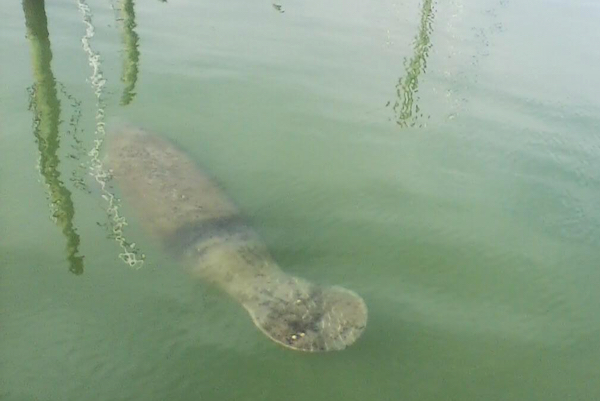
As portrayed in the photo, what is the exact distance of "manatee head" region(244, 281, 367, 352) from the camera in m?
4.28

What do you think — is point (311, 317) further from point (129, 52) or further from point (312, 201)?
point (129, 52)

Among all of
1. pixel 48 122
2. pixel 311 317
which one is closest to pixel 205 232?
pixel 311 317

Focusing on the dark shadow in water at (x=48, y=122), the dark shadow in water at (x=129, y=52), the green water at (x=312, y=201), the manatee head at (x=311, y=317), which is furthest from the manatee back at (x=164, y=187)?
the dark shadow in water at (x=129, y=52)

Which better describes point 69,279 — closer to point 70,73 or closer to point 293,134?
point 293,134

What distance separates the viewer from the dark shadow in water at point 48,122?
528 cm

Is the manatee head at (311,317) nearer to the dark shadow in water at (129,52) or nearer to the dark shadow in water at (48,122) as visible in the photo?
the dark shadow in water at (48,122)

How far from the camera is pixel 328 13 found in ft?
37.8

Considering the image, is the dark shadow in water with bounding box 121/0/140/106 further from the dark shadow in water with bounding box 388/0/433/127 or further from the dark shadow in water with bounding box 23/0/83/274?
the dark shadow in water with bounding box 388/0/433/127

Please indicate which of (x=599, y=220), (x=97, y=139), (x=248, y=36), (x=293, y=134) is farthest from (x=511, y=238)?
(x=248, y=36)

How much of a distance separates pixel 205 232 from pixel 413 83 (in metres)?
5.03

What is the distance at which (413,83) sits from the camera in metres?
8.91

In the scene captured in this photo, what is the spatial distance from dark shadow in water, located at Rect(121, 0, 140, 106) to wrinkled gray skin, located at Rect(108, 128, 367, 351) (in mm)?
1551

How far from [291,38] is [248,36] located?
774 millimetres

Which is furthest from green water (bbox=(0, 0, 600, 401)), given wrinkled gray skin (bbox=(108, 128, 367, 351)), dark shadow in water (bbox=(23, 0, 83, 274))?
wrinkled gray skin (bbox=(108, 128, 367, 351))
